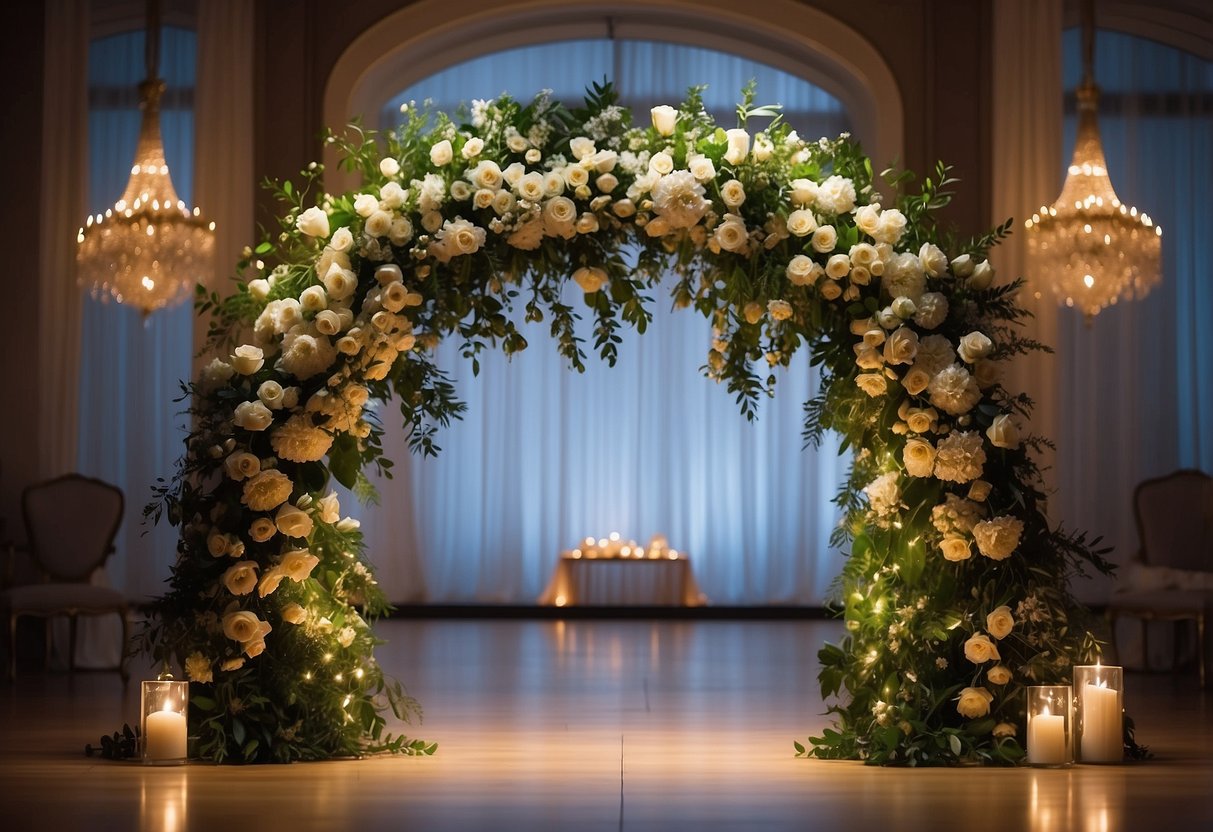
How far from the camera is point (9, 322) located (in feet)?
32.6

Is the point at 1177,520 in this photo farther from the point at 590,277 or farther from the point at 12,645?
the point at 12,645

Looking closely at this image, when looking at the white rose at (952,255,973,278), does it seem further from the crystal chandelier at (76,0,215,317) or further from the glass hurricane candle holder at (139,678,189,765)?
the crystal chandelier at (76,0,215,317)

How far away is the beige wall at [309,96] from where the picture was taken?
9.96m

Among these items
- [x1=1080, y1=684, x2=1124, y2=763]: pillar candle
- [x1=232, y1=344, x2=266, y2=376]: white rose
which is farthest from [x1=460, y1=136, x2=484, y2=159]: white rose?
[x1=1080, y1=684, x2=1124, y2=763]: pillar candle

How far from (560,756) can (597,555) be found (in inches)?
320

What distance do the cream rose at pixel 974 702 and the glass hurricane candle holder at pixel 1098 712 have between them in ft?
0.91

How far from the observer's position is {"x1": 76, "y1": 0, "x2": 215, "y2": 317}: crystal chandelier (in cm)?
833

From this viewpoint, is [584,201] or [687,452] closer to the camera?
[584,201]

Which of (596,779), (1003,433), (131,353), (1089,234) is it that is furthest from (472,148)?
(131,353)

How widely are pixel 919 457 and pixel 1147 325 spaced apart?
28.2 feet

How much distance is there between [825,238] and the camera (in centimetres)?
495

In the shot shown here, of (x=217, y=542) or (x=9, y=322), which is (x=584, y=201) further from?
(x=9, y=322)

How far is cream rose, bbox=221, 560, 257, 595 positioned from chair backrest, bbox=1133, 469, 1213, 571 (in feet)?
21.9

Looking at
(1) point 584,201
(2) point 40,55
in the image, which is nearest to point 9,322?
(2) point 40,55
